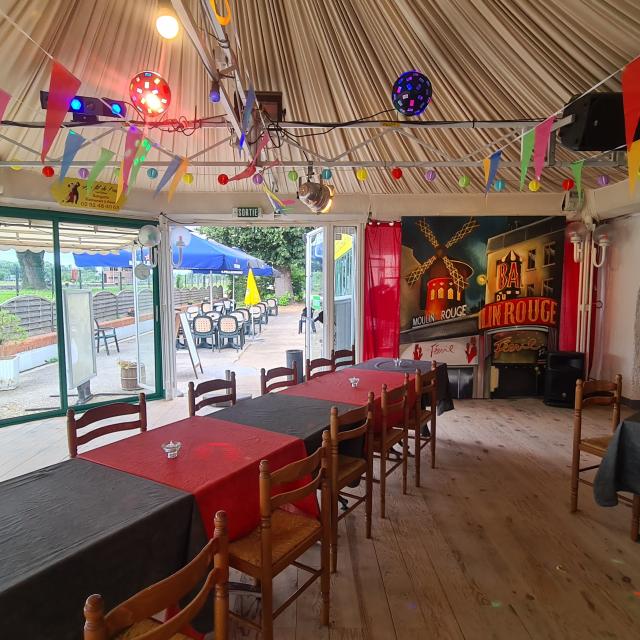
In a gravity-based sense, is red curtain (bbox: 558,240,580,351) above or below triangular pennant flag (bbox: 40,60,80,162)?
below

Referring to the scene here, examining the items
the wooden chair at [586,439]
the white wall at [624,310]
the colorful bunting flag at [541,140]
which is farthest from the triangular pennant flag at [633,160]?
the white wall at [624,310]

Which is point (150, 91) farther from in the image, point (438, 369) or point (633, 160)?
point (438, 369)

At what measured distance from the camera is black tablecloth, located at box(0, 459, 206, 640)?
126 cm

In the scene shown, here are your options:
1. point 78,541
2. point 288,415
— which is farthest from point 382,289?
point 78,541

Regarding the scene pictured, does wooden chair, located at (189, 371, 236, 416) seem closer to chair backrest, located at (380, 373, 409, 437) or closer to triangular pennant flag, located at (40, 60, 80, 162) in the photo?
chair backrest, located at (380, 373, 409, 437)

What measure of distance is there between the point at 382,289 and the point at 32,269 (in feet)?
14.2

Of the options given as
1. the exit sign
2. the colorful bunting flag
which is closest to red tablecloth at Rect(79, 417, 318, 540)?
the colorful bunting flag

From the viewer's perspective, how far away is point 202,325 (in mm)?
9016

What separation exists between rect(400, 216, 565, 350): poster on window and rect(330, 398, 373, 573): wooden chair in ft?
11.6

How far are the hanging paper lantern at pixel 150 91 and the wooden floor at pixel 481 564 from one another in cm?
315

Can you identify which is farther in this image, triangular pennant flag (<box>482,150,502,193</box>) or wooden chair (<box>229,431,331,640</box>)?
triangular pennant flag (<box>482,150,502,193</box>)

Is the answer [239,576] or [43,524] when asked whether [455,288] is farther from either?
[43,524]

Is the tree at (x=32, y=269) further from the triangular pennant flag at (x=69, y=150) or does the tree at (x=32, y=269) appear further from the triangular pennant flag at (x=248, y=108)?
the triangular pennant flag at (x=248, y=108)

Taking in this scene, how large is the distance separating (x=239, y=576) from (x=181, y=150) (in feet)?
15.1
